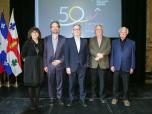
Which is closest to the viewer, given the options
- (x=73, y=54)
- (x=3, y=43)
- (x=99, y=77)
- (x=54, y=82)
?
(x=73, y=54)

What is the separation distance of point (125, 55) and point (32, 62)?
1.60 m

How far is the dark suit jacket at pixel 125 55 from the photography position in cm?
602

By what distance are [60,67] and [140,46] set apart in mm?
2942

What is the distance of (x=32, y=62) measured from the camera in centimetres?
567

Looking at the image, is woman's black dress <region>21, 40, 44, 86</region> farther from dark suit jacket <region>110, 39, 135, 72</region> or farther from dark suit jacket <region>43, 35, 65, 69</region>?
dark suit jacket <region>110, 39, 135, 72</region>

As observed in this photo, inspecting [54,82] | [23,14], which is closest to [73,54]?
[54,82]

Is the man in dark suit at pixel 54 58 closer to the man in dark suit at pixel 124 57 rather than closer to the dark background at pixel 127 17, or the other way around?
the man in dark suit at pixel 124 57

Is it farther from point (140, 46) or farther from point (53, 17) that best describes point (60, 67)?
point (140, 46)

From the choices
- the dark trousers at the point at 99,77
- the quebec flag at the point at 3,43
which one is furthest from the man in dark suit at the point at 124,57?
the quebec flag at the point at 3,43

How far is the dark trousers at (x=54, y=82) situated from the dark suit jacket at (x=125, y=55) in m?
1.00

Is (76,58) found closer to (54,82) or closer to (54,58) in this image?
(54,58)

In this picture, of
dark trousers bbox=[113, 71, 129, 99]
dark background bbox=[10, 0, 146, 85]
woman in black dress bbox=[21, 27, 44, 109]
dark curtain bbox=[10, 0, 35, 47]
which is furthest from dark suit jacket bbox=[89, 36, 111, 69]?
dark curtain bbox=[10, 0, 35, 47]

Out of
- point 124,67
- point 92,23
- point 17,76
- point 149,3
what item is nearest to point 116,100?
point 124,67

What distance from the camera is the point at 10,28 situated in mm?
7723
